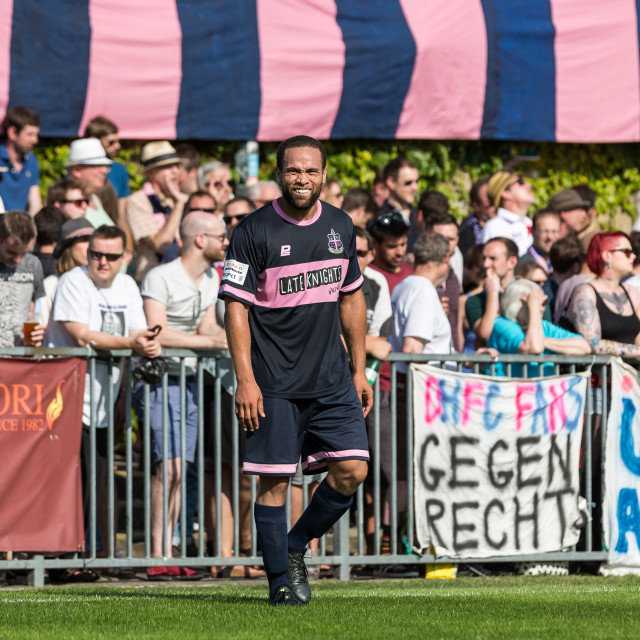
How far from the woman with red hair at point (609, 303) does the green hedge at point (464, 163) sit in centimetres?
559

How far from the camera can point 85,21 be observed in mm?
14141

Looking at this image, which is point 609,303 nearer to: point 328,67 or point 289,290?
point 289,290

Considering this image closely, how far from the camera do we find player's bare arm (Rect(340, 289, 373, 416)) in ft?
23.2

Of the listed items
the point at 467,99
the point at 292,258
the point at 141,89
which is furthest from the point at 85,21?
the point at 292,258

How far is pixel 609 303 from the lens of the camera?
1024cm

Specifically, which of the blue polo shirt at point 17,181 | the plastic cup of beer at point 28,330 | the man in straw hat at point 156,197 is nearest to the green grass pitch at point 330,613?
the plastic cup of beer at point 28,330

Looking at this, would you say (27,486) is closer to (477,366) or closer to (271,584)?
(271,584)

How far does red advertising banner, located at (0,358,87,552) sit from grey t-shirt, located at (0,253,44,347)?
2.34 feet

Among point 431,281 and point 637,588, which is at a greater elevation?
point 431,281

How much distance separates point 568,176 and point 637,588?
9365mm

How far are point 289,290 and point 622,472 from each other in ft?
12.9

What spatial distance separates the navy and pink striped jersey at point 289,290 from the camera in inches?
263

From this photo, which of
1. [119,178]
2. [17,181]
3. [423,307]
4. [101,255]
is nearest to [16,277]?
[101,255]

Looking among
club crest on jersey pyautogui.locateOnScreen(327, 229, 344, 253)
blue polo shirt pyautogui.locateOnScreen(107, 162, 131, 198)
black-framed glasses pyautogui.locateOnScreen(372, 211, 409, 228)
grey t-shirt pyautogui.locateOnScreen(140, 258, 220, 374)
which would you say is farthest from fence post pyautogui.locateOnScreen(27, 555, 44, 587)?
blue polo shirt pyautogui.locateOnScreen(107, 162, 131, 198)
